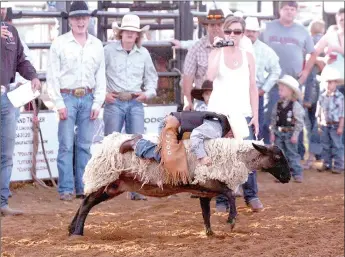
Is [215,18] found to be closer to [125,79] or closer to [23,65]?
[125,79]

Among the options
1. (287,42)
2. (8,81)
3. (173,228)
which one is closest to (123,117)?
(8,81)

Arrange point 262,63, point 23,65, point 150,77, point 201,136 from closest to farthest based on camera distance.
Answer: point 201,136 → point 23,65 → point 150,77 → point 262,63

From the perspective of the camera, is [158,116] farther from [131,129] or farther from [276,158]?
[276,158]

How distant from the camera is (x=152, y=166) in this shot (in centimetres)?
770

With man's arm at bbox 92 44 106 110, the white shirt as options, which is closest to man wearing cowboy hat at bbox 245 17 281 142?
man's arm at bbox 92 44 106 110

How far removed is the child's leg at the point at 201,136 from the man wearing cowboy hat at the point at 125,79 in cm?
245

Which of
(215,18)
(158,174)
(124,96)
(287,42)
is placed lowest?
(158,174)

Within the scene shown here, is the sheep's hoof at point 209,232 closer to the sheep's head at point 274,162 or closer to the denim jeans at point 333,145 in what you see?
the sheep's head at point 274,162

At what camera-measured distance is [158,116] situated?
1148 cm

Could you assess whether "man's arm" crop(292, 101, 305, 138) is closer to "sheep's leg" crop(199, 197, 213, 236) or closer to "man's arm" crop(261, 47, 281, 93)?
"man's arm" crop(261, 47, 281, 93)

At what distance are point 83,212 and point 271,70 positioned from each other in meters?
4.67

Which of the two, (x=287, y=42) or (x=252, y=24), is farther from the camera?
(x=287, y=42)

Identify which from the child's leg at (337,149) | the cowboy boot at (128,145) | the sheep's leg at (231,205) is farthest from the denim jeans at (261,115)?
the cowboy boot at (128,145)

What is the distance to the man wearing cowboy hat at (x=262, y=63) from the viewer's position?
11.5 m
